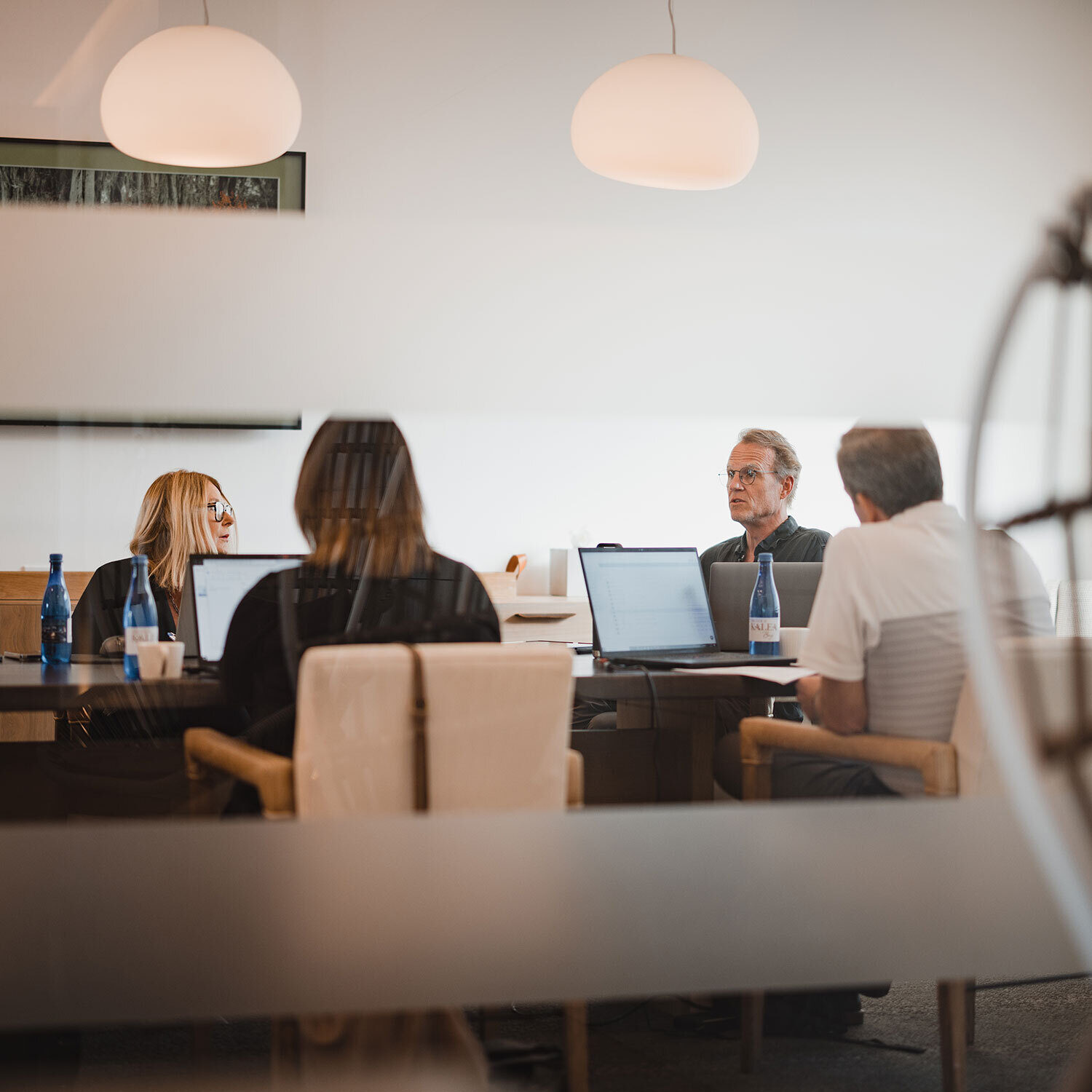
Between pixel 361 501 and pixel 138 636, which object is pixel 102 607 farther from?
pixel 361 501

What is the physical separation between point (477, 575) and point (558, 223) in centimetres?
43

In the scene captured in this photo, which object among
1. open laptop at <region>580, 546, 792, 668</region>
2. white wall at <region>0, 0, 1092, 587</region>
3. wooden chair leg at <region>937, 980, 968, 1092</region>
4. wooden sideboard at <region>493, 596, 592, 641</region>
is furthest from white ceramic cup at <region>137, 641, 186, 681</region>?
wooden chair leg at <region>937, 980, 968, 1092</region>

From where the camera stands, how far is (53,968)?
3.98ft

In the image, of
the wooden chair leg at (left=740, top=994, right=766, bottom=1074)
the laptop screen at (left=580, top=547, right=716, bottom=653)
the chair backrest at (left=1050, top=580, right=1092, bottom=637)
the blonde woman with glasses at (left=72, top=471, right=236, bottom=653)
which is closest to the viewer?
the chair backrest at (left=1050, top=580, right=1092, bottom=637)

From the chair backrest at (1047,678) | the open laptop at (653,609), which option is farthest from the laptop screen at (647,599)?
the chair backrest at (1047,678)

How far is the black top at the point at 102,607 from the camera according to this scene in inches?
50.2

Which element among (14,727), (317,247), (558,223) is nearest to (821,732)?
(558,223)

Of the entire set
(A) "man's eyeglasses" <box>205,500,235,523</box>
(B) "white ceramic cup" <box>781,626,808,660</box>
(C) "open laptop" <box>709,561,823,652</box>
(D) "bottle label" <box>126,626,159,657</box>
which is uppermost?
(A) "man's eyeglasses" <box>205,500,235,523</box>

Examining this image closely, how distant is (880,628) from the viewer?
1.38 metres

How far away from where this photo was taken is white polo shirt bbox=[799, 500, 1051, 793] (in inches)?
53.4

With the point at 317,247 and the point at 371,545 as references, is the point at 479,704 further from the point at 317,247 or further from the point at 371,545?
the point at 317,247

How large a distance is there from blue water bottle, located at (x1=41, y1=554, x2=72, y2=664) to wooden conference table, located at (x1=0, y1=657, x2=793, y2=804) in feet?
0.05

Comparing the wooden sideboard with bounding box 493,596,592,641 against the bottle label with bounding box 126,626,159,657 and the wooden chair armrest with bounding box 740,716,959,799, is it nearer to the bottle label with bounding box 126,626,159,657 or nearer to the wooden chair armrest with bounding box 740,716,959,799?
the wooden chair armrest with bounding box 740,716,959,799

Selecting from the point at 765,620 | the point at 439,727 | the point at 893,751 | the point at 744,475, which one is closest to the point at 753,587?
the point at 765,620
